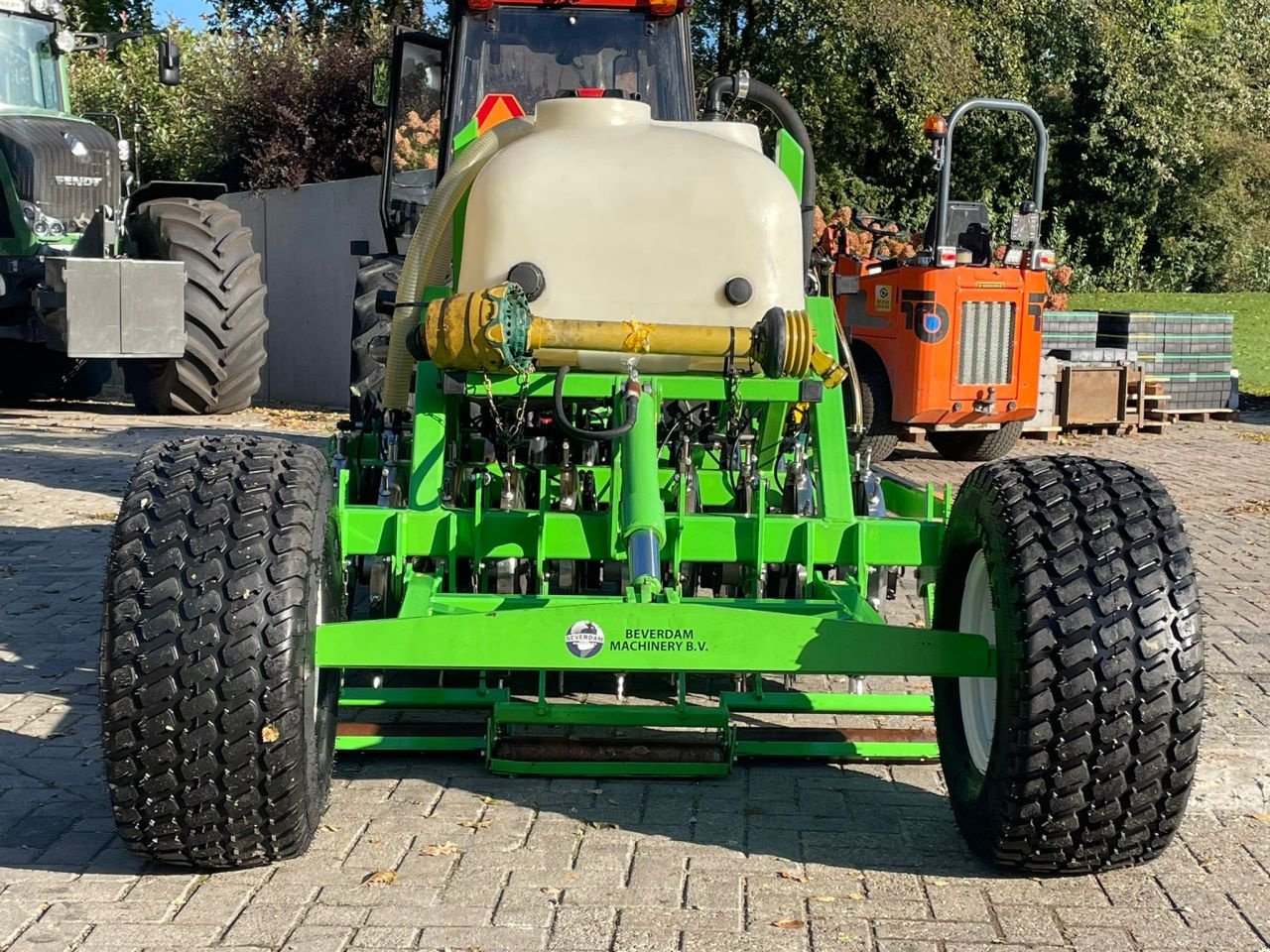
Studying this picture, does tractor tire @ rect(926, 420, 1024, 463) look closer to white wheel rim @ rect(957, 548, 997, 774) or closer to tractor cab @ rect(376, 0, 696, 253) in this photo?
tractor cab @ rect(376, 0, 696, 253)

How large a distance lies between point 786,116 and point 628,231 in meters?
1.59

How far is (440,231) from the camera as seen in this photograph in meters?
5.54

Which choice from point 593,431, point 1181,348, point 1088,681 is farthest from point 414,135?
point 1181,348

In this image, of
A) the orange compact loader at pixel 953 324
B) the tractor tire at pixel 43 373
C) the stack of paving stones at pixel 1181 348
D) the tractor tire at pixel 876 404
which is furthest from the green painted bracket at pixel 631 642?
the stack of paving stones at pixel 1181 348

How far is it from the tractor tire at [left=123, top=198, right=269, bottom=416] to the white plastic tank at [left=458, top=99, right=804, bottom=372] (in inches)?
352

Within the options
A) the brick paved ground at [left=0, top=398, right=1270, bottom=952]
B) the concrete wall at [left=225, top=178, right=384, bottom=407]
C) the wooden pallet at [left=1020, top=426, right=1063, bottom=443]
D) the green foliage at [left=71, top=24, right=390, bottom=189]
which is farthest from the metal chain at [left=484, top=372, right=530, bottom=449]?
the green foliage at [left=71, top=24, right=390, bottom=189]

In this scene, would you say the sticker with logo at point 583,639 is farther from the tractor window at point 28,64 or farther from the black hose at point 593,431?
the tractor window at point 28,64

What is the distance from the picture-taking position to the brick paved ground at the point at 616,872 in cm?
360

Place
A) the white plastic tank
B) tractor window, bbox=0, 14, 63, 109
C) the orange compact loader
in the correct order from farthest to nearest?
1. tractor window, bbox=0, 14, 63, 109
2. the orange compact loader
3. the white plastic tank

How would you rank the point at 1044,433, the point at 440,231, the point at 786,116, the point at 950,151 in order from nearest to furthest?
the point at 440,231
the point at 786,116
the point at 950,151
the point at 1044,433

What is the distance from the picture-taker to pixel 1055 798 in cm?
375

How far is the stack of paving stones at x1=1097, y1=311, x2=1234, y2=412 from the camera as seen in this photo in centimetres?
1598

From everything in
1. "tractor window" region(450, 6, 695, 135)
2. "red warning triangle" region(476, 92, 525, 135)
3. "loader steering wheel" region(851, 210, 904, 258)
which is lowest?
"loader steering wheel" region(851, 210, 904, 258)

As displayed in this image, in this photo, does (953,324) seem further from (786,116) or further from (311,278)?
(311,278)
